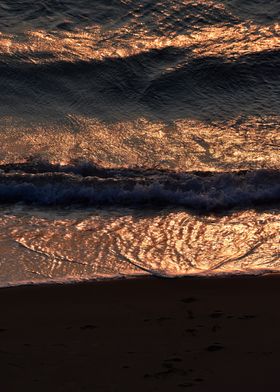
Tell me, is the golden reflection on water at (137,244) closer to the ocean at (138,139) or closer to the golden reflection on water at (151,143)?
the ocean at (138,139)

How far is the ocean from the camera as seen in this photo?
5711 mm

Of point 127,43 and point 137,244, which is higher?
point 127,43

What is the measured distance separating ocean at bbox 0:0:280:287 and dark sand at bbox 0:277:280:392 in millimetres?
201

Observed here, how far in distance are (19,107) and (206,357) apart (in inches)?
163

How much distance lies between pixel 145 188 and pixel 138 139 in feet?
3.04

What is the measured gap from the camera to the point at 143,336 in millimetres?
4773

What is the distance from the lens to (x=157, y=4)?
1024 cm

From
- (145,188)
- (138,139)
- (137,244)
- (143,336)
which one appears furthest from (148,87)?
(143,336)

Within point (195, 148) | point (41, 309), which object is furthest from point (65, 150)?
point (41, 309)

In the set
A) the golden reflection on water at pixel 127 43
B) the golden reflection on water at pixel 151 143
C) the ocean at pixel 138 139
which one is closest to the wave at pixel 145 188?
the ocean at pixel 138 139

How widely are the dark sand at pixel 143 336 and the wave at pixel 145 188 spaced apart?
3.88 ft

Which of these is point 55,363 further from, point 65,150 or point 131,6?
point 131,6

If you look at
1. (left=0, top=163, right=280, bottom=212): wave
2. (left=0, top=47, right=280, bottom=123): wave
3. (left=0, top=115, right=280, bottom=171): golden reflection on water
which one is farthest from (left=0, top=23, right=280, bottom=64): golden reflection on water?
(left=0, top=163, right=280, bottom=212): wave

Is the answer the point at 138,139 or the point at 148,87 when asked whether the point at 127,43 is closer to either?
the point at 148,87
